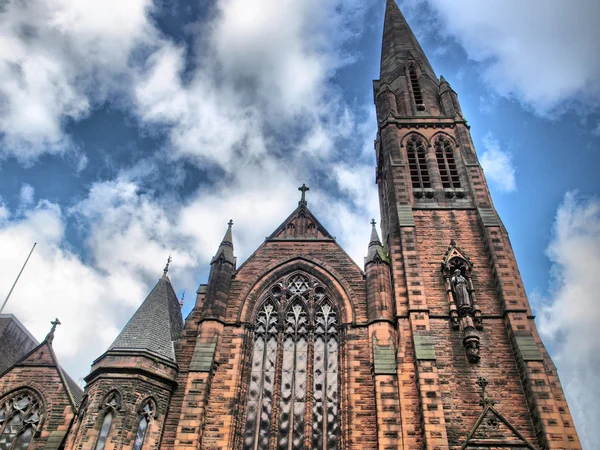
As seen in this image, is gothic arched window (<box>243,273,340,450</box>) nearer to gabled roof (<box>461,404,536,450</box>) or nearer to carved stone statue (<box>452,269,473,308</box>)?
gabled roof (<box>461,404,536,450</box>)

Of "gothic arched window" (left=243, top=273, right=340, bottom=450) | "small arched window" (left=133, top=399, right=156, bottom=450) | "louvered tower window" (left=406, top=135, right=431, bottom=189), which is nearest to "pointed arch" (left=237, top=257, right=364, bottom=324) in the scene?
"gothic arched window" (left=243, top=273, right=340, bottom=450)

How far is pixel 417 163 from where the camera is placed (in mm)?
23625

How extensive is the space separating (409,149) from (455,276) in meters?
8.69

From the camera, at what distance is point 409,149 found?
969 inches

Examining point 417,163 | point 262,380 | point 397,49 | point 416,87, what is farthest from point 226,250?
point 397,49

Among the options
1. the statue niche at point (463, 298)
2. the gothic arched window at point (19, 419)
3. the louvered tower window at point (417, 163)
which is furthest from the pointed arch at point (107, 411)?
the louvered tower window at point (417, 163)

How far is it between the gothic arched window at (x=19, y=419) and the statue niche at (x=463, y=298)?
552 inches

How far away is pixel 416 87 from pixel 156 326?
20.3 meters

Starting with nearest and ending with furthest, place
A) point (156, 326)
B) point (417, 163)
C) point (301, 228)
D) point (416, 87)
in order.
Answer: point (156, 326)
point (301, 228)
point (417, 163)
point (416, 87)

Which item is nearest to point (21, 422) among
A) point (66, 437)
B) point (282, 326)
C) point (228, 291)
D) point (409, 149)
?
point (66, 437)

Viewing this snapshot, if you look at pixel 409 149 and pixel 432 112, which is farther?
pixel 432 112

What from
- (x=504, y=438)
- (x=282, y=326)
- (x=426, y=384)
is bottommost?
(x=504, y=438)

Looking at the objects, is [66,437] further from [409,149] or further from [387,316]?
[409,149]

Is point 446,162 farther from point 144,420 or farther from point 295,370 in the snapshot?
point 144,420
